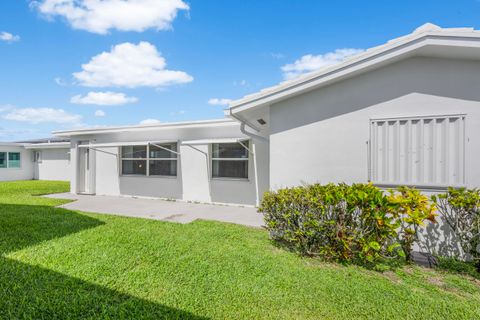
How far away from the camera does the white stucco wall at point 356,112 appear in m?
5.88

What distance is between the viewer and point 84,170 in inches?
659

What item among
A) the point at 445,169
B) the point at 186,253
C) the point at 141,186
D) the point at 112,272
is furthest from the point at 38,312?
the point at 141,186

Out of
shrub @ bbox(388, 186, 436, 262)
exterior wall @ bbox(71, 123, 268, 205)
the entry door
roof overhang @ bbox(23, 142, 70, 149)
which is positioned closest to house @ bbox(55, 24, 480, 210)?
shrub @ bbox(388, 186, 436, 262)

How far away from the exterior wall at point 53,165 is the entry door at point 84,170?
11.2 metres

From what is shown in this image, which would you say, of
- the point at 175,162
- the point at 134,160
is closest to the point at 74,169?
the point at 134,160

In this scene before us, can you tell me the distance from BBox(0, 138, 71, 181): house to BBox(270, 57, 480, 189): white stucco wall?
25.8m

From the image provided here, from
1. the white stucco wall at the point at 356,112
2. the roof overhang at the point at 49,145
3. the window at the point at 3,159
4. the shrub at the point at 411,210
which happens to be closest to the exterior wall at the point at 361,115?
the white stucco wall at the point at 356,112

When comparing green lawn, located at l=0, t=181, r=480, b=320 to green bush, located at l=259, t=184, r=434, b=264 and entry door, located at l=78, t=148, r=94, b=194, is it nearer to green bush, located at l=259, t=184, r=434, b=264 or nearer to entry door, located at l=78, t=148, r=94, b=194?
green bush, located at l=259, t=184, r=434, b=264

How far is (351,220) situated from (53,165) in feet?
101

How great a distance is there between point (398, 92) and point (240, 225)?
6.42 metres

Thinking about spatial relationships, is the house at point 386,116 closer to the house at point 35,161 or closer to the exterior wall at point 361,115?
the exterior wall at point 361,115

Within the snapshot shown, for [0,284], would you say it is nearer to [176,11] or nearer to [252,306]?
[252,306]

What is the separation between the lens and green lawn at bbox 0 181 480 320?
393cm

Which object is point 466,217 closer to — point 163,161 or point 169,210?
point 169,210
